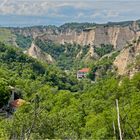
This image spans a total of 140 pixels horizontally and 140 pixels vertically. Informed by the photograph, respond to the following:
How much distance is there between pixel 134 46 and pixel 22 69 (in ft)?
113

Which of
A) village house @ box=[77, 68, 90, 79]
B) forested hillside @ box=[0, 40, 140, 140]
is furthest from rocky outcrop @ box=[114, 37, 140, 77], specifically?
village house @ box=[77, 68, 90, 79]

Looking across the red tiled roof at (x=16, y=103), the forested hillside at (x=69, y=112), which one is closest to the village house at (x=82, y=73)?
the forested hillside at (x=69, y=112)

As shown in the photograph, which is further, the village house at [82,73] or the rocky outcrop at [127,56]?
the village house at [82,73]

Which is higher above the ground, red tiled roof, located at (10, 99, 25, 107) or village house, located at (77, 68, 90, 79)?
red tiled roof, located at (10, 99, 25, 107)

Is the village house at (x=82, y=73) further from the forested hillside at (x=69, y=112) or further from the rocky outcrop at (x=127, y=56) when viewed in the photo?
the forested hillside at (x=69, y=112)

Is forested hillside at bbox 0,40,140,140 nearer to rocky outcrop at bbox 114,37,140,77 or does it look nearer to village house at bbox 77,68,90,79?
rocky outcrop at bbox 114,37,140,77

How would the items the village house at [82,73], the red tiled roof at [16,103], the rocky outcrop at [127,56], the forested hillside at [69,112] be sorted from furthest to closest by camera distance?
the village house at [82,73] → the rocky outcrop at [127,56] → the red tiled roof at [16,103] → the forested hillside at [69,112]

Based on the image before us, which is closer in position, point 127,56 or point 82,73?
point 127,56

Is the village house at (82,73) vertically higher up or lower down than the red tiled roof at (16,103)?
lower down

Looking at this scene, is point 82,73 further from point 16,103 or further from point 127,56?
point 16,103

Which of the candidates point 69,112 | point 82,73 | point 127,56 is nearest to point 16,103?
point 69,112

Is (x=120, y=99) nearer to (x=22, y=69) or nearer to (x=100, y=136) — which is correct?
(x=100, y=136)

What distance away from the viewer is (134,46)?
134000mm

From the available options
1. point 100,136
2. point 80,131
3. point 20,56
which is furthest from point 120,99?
point 20,56
